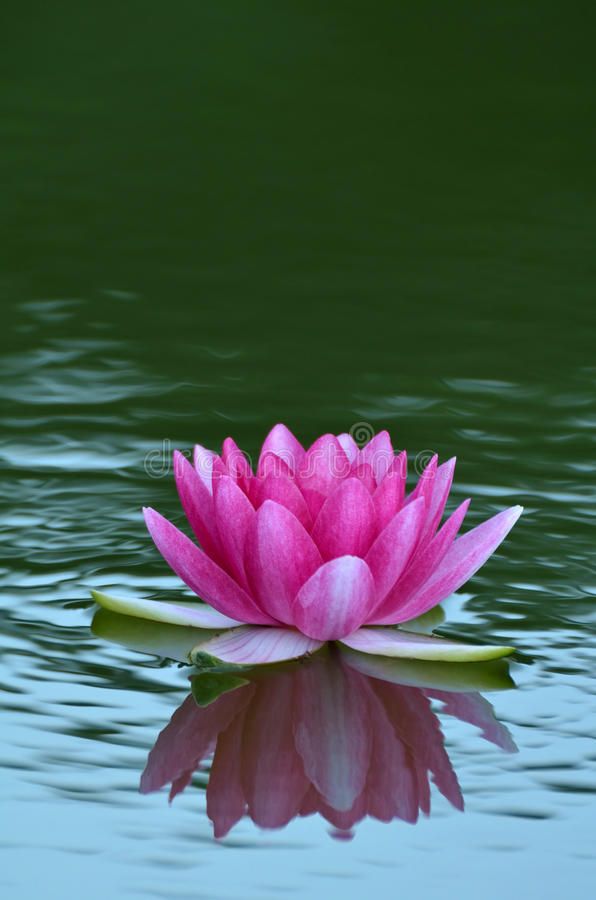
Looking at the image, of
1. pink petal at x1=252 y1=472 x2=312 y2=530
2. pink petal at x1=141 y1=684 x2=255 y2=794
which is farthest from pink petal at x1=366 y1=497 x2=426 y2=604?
pink petal at x1=141 y1=684 x2=255 y2=794

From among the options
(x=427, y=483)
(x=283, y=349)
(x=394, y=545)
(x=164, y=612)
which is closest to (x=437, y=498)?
(x=427, y=483)

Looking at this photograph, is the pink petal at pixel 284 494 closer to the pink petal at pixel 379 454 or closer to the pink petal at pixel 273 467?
the pink petal at pixel 273 467

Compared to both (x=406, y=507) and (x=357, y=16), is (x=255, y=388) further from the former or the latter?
(x=357, y=16)

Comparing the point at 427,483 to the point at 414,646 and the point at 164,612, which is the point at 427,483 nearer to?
the point at 414,646

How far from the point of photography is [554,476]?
2.44 metres

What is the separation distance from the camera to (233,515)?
1.77 m

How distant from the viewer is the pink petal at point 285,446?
1.99 meters

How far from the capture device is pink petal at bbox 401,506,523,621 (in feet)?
5.97

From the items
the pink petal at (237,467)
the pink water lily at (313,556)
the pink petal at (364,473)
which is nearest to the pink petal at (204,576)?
the pink water lily at (313,556)

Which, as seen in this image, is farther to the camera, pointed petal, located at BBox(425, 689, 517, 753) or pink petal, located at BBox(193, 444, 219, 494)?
pink petal, located at BBox(193, 444, 219, 494)

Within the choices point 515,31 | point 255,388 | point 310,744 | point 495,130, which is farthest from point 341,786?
point 515,31

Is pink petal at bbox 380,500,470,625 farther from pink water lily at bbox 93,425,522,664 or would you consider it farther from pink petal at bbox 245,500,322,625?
pink petal at bbox 245,500,322,625

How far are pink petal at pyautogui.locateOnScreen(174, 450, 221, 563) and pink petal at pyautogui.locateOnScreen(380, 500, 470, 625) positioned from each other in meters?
0.23

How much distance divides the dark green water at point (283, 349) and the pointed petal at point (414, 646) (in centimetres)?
6
